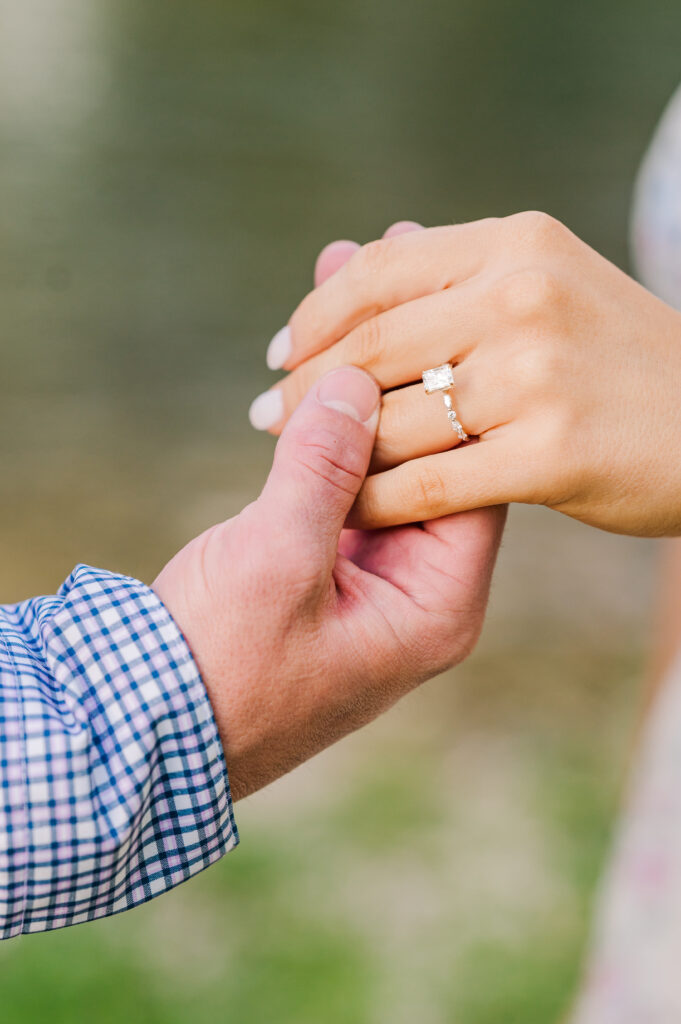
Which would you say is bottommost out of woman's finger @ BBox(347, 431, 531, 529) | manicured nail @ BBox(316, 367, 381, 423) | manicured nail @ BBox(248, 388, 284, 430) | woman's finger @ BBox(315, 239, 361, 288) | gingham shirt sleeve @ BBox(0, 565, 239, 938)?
gingham shirt sleeve @ BBox(0, 565, 239, 938)

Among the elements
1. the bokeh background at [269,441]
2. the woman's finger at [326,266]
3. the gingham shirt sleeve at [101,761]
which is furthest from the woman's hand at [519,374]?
the bokeh background at [269,441]

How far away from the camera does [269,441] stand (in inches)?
156

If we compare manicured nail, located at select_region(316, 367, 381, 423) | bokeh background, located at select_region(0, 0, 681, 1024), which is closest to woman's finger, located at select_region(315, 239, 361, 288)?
manicured nail, located at select_region(316, 367, 381, 423)

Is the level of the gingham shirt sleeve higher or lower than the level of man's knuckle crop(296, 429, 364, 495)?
lower

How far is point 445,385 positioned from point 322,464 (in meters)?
0.19

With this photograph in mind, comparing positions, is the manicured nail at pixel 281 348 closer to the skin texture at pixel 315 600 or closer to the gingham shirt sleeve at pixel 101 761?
the skin texture at pixel 315 600

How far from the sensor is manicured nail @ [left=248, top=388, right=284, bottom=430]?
4.21 ft

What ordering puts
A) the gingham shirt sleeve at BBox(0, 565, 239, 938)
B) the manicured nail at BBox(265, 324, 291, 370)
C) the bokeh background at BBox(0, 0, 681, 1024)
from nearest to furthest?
1. the gingham shirt sleeve at BBox(0, 565, 239, 938)
2. the manicured nail at BBox(265, 324, 291, 370)
3. the bokeh background at BBox(0, 0, 681, 1024)

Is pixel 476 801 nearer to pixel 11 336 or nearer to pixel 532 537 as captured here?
pixel 532 537

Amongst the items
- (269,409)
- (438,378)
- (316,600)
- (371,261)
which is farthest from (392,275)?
(316,600)

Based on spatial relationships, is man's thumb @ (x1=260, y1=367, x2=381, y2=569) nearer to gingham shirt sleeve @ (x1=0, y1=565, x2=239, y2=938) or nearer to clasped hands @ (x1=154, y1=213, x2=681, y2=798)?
clasped hands @ (x1=154, y1=213, x2=681, y2=798)

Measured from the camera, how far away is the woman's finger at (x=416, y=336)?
1066mm

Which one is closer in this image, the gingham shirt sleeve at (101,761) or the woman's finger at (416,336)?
the gingham shirt sleeve at (101,761)

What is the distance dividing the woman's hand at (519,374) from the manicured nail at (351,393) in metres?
0.02
